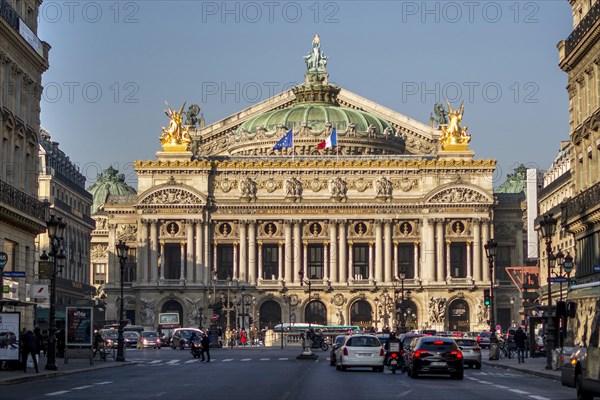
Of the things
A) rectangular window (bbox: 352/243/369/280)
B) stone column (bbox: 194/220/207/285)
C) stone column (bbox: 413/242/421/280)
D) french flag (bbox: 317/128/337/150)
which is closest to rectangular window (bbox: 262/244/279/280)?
stone column (bbox: 194/220/207/285)

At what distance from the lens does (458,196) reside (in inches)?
6083

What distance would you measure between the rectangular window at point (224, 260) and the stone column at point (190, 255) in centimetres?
369

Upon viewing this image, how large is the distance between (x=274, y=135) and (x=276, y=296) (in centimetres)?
2487

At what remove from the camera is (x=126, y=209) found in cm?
16388

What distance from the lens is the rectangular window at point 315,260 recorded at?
158 meters

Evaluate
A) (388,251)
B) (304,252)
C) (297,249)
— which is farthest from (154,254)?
(388,251)

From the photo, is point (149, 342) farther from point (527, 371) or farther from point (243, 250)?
point (527, 371)

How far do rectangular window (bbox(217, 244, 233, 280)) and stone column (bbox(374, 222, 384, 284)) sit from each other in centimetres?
1726

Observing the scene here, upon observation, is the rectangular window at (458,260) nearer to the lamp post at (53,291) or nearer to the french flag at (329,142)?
the french flag at (329,142)

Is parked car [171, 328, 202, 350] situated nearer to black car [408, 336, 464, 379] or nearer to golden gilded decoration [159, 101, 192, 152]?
golden gilded decoration [159, 101, 192, 152]

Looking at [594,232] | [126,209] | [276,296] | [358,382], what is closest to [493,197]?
[276,296]

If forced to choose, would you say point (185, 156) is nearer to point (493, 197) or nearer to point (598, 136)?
point (493, 197)

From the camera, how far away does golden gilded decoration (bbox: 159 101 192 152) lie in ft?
521

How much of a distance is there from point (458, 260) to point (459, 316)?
676 cm
